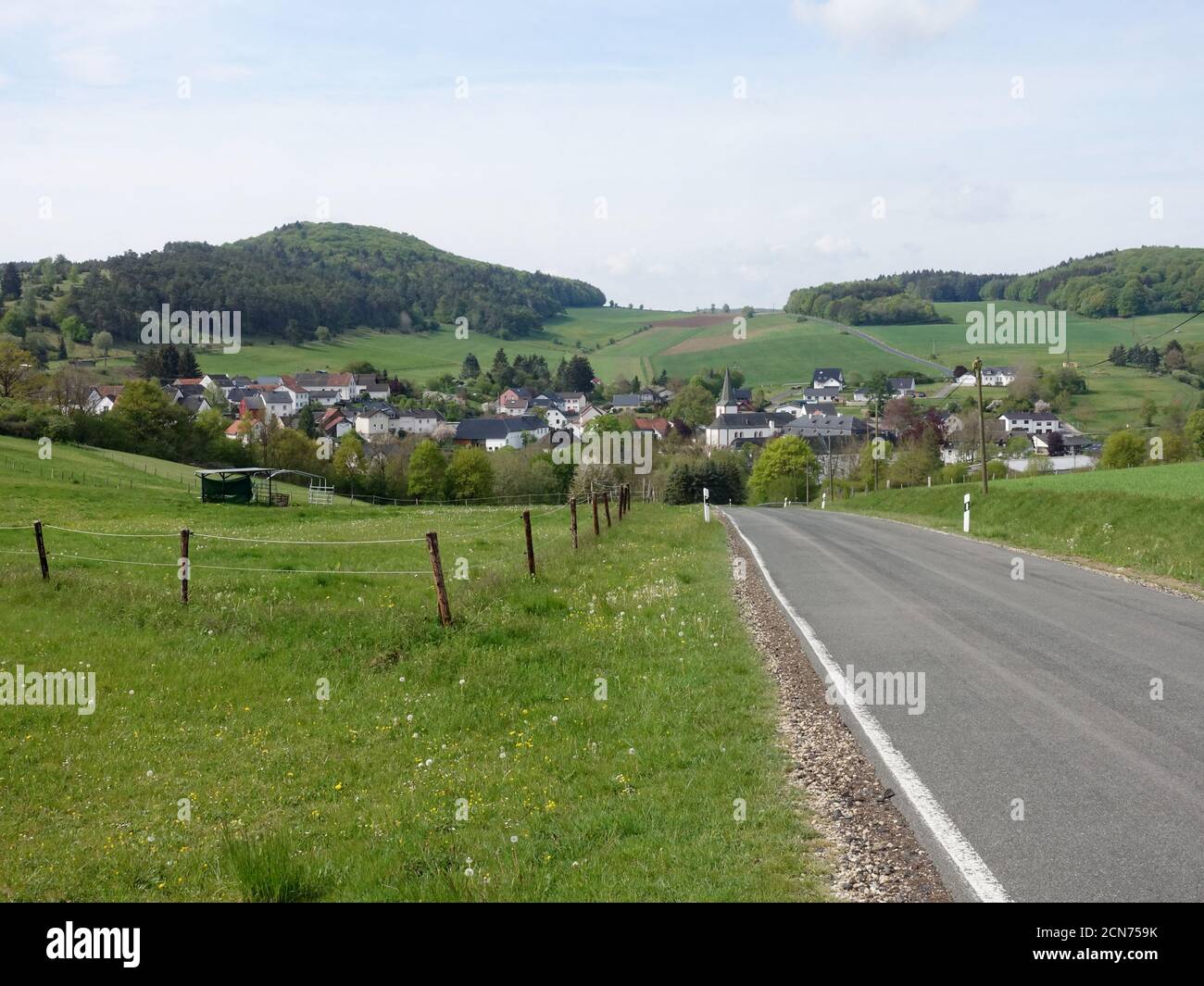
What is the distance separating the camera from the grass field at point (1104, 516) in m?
21.6

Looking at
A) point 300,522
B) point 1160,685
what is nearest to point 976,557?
point 1160,685

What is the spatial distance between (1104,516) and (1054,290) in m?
146

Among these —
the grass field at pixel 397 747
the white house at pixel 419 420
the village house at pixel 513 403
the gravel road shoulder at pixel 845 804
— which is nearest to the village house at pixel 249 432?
the white house at pixel 419 420

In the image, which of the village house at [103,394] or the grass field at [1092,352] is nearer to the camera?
the grass field at [1092,352]

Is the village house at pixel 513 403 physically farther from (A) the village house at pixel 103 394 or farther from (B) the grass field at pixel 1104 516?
(B) the grass field at pixel 1104 516

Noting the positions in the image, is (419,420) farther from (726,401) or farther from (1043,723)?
(1043,723)

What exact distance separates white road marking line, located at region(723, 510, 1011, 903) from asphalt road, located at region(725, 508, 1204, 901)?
0.8 inches

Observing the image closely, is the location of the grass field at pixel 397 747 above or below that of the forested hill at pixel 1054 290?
below

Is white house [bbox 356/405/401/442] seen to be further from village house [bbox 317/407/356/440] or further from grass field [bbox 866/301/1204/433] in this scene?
grass field [bbox 866/301/1204/433]

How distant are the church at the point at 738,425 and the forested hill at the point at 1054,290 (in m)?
34.7

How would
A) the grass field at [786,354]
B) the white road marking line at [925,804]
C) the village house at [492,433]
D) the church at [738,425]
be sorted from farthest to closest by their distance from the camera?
the church at [738,425] < the village house at [492,433] < the grass field at [786,354] < the white road marking line at [925,804]

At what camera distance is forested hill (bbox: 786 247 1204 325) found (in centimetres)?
13750

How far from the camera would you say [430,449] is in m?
89.8
